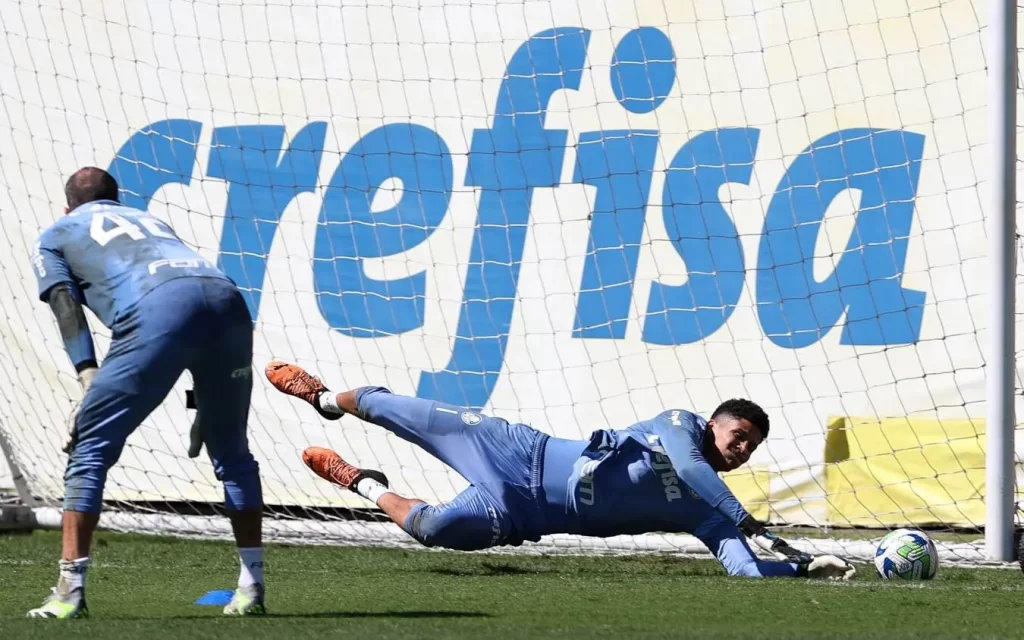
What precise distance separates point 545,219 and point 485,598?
11.1 ft

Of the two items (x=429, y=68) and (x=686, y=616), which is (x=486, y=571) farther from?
(x=429, y=68)

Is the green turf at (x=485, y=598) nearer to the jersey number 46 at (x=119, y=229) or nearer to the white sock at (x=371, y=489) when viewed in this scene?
the white sock at (x=371, y=489)

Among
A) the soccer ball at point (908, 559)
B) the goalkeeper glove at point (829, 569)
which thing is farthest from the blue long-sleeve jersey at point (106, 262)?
the soccer ball at point (908, 559)

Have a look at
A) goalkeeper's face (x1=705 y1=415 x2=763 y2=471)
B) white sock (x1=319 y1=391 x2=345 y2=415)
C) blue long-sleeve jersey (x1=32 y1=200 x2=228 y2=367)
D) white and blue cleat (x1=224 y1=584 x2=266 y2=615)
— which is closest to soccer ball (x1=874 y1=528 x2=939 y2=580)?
goalkeeper's face (x1=705 y1=415 x2=763 y2=471)

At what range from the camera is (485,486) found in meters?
5.72

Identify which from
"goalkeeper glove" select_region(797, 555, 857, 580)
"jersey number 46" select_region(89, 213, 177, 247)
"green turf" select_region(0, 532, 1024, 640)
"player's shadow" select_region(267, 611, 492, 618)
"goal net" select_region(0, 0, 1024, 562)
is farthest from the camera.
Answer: "goal net" select_region(0, 0, 1024, 562)

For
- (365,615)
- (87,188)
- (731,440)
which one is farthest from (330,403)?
(87,188)

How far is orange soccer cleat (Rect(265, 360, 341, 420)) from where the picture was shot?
643 cm

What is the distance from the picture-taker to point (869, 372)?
759 centimetres

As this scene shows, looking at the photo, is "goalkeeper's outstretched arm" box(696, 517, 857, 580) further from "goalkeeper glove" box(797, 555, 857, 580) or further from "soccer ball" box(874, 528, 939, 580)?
"soccer ball" box(874, 528, 939, 580)

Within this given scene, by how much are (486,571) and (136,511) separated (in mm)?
2782

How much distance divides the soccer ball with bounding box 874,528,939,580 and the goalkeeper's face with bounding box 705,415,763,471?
680mm

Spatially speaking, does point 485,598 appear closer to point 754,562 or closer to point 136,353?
point 754,562

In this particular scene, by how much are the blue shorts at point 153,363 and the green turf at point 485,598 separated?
0.44 metres
